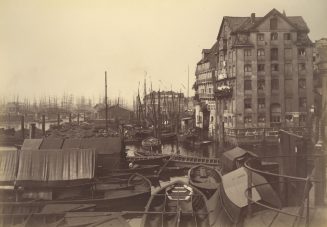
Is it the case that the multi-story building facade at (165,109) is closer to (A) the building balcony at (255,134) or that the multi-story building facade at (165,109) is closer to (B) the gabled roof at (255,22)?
(A) the building balcony at (255,134)

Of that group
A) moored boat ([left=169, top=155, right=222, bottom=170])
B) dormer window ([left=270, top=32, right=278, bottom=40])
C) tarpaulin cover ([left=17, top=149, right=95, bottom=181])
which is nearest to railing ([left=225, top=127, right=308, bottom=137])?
moored boat ([left=169, top=155, right=222, bottom=170])

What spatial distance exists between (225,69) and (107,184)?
4.64 metres

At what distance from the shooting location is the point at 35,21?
4.12 metres

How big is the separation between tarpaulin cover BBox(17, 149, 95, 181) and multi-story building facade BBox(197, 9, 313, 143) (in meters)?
2.97

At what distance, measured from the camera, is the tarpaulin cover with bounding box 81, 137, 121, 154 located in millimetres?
6840

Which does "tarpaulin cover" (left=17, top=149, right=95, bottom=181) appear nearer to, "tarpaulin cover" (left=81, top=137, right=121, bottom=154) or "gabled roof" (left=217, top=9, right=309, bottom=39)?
"tarpaulin cover" (left=81, top=137, right=121, bottom=154)

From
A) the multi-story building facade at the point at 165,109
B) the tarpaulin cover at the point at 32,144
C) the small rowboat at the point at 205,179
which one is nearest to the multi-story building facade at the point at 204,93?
the multi-story building facade at the point at 165,109

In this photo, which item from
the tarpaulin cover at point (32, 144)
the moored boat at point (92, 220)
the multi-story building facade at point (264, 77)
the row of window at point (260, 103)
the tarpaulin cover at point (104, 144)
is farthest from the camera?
the tarpaulin cover at point (104, 144)

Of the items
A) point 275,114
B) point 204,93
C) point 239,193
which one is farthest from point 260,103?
point 204,93

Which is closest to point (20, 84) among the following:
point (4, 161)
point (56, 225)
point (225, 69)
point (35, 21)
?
point (35, 21)

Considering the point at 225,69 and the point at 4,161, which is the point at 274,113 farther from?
the point at 4,161

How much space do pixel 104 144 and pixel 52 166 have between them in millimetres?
1844

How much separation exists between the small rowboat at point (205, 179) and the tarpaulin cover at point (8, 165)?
10.2 ft

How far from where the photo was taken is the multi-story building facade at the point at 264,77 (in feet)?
18.9
